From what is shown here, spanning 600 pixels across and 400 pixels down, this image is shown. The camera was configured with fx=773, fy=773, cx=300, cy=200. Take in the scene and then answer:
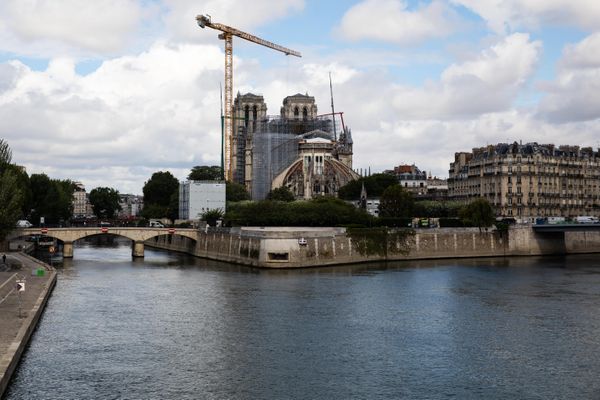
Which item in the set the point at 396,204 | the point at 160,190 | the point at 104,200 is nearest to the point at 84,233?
the point at 396,204

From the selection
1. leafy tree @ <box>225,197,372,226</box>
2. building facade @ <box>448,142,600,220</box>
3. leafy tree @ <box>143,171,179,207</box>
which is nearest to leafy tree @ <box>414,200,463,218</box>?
building facade @ <box>448,142,600,220</box>

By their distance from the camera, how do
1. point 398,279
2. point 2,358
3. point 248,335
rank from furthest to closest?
point 398,279 → point 248,335 → point 2,358

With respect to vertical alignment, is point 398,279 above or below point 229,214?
below

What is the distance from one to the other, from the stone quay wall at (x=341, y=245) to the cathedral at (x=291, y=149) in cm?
4215

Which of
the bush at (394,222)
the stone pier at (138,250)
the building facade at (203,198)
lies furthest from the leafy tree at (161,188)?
the bush at (394,222)

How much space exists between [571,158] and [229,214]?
172 feet

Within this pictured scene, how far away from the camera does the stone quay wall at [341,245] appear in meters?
70.8

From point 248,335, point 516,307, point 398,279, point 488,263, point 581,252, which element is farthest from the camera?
point 581,252

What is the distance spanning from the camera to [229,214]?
98812 millimetres

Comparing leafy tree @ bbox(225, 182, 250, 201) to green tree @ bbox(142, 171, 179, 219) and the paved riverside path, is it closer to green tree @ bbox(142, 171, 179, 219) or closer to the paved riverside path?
green tree @ bbox(142, 171, 179, 219)

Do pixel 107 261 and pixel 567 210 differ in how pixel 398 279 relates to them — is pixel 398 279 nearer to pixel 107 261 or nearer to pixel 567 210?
pixel 107 261

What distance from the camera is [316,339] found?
36.4 metres

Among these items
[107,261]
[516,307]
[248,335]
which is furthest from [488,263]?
[248,335]

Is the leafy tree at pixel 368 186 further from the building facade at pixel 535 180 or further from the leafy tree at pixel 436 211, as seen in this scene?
the leafy tree at pixel 436 211
